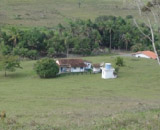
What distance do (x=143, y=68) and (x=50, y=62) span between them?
13.8m

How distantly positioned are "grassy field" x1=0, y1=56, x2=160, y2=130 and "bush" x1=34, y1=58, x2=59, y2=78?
3.73ft

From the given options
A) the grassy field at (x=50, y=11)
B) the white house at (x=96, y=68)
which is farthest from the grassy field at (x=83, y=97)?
the grassy field at (x=50, y=11)

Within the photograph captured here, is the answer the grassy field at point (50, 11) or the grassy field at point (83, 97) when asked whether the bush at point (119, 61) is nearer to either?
the grassy field at point (83, 97)

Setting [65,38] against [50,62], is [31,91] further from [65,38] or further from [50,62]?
[65,38]

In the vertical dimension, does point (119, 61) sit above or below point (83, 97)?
above

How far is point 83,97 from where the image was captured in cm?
3191

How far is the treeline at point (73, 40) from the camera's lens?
6519 centimetres

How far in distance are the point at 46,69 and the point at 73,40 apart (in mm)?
24048

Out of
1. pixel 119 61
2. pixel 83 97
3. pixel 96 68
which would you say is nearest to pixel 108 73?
pixel 96 68

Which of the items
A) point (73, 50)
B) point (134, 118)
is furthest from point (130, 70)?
point (134, 118)

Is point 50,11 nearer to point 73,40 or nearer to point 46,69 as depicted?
point 73,40

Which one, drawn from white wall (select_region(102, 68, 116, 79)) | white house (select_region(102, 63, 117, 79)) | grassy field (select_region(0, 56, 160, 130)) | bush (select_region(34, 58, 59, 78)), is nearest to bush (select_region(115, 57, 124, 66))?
grassy field (select_region(0, 56, 160, 130))

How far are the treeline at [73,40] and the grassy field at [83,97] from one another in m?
10.7

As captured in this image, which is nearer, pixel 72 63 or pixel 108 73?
pixel 108 73
